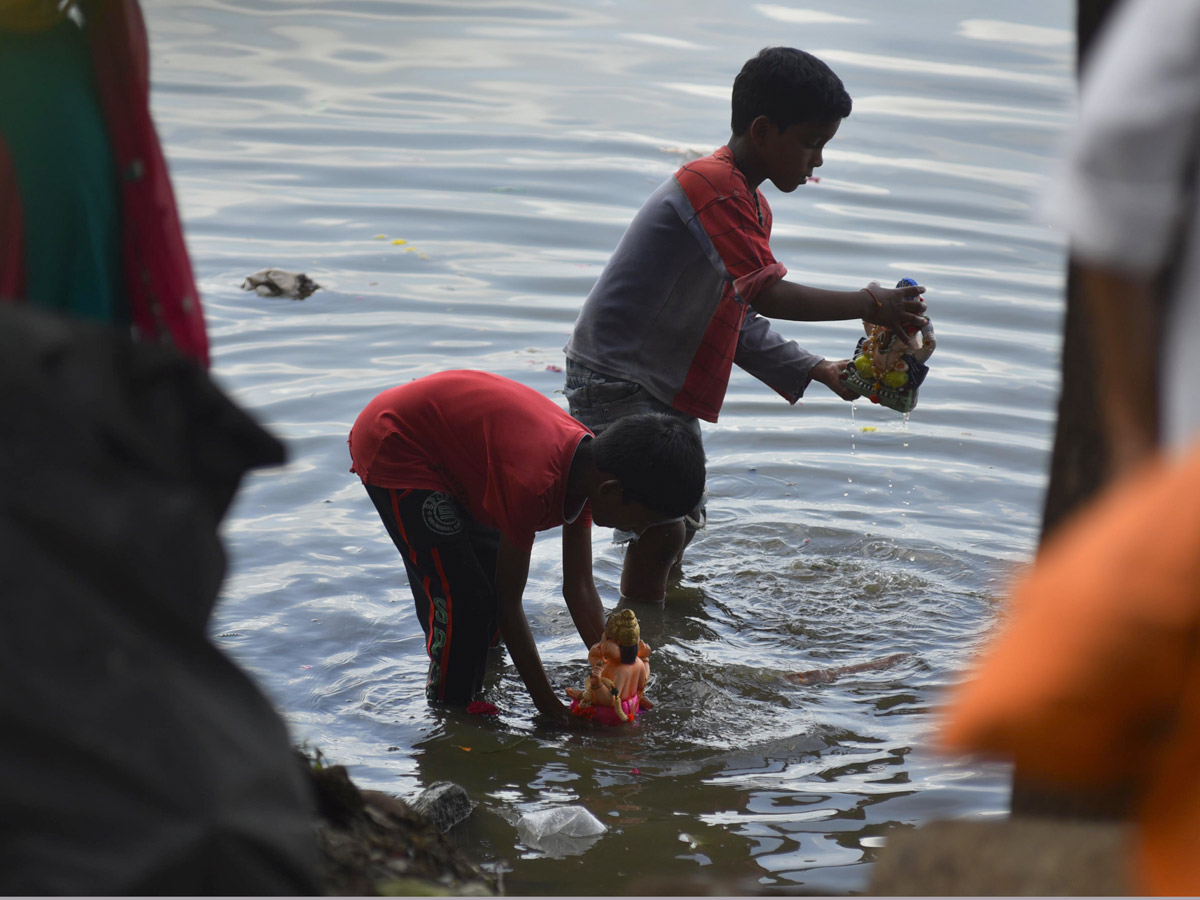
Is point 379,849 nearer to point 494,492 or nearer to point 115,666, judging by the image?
point 115,666

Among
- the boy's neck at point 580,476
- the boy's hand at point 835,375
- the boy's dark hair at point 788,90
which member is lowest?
the boy's neck at point 580,476

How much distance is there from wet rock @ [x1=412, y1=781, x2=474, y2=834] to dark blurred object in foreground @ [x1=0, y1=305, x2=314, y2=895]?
1.66 m

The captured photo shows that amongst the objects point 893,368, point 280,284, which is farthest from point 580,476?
point 280,284

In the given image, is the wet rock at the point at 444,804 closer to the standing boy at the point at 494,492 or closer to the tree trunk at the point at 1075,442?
the standing boy at the point at 494,492

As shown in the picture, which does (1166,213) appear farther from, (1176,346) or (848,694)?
(848,694)

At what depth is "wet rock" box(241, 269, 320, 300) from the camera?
840 cm

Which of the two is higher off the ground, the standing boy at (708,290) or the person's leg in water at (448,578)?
the standing boy at (708,290)

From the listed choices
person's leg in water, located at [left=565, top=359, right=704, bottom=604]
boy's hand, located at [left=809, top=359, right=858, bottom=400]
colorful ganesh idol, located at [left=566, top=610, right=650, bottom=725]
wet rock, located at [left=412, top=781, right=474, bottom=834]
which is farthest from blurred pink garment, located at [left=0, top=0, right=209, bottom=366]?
boy's hand, located at [left=809, top=359, right=858, bottom=400]

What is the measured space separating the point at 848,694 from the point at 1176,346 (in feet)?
10.3

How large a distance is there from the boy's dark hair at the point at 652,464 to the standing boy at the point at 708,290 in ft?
3.43

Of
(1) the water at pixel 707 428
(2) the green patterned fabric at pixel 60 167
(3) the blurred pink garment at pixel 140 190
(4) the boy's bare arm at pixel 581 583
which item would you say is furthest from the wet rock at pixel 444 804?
(2) the green patterned fabric at pixel 60 167

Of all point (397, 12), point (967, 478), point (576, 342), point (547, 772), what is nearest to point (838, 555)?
point (967, 478)

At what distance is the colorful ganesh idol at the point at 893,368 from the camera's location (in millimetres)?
4746

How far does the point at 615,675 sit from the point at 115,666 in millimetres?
2596
